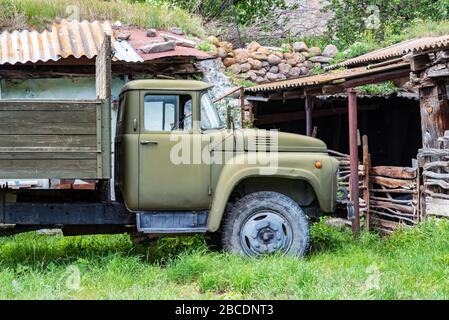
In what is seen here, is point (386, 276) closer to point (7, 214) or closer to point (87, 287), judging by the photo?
point (87, 287)

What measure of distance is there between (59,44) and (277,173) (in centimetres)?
560

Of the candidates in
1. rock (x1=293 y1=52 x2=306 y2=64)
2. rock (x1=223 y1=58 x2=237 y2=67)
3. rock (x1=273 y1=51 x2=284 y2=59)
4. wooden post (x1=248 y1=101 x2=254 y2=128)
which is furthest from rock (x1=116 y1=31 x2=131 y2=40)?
rock (x1=293 y1=52 x2=306 y2=64)

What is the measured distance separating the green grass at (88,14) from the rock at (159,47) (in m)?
2.25

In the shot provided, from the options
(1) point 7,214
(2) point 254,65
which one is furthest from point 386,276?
(2) point 254,65

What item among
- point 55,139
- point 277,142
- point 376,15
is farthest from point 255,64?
point 376,15

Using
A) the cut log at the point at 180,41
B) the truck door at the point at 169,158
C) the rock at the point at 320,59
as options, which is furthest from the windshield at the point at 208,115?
the rock at the point at 320,59

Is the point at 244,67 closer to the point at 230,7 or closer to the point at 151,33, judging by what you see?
the point at 151,33

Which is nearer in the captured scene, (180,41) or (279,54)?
(180,41)

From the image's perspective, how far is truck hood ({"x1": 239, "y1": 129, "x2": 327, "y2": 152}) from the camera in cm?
687

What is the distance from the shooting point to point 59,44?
1052cm

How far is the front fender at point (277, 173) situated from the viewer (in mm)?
6633

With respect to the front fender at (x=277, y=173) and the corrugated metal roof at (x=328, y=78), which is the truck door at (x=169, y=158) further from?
the corrugated metal roof at (x=328, y=78)

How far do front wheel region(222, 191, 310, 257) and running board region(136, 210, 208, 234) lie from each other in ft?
A: 1.02

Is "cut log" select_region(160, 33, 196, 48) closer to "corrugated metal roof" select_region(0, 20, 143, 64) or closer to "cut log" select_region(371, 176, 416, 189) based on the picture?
"corrugated metal roof" select_region(0, 20, 143, 64)
